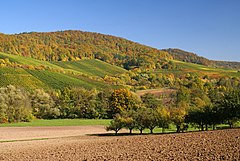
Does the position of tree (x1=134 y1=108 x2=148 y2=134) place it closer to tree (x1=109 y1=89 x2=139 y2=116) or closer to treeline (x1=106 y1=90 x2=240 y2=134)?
treeline (x1=106 y1=90 x2=240 y2=134)

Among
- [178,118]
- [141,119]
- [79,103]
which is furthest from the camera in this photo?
[79,103]

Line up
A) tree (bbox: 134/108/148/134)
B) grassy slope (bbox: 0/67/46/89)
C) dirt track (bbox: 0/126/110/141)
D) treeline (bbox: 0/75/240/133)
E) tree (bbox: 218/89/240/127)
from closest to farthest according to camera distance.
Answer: tree (bbox: 218/89/240/127)
dirt track (bbox: 0/126/110/141)
tree (bbox: 134/108/148/134)
treeline (bbox: 0/75/240/133)
grassy slope (bbox: 0/67/46/89)

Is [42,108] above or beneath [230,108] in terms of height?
beneath

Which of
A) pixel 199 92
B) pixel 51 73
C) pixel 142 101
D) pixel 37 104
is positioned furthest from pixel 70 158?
pixel 51 73

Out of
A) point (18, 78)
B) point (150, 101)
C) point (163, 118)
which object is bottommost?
point (163, 118)

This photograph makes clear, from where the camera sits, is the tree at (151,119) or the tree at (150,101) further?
the tree at (150,101)

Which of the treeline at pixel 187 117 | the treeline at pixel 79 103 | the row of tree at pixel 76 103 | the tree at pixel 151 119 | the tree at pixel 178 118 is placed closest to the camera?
the treeline at pixel 187 117

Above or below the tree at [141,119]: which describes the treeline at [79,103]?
above

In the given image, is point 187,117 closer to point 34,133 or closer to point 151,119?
point 151,119

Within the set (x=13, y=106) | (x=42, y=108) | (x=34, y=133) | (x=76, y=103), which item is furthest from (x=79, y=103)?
(x=34, y=133)

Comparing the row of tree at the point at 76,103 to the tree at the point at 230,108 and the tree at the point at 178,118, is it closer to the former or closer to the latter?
the tree at the point at 178,118

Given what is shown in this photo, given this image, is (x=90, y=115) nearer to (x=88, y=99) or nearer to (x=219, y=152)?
(x=88, y=99)

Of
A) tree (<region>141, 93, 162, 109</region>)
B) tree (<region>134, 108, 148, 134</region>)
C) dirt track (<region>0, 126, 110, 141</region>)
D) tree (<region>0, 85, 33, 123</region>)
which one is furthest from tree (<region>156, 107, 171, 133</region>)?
tree (<region>141, 93, 162, 109</region>)

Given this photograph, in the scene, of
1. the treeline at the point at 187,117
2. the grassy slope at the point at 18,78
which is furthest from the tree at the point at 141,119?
the grassy slope at the point at 18,78
